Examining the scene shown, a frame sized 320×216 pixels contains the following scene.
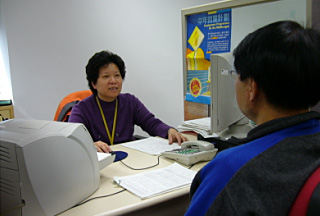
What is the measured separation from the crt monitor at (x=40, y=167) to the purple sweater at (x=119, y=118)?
85 centimetres

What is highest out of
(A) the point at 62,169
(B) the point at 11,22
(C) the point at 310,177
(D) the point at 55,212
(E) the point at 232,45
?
(B) the point at 11,22

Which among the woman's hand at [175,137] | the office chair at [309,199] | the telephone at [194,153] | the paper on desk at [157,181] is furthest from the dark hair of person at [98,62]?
the office chair at [309,199]

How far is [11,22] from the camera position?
2688 millimetres

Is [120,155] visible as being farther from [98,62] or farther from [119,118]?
[98,62]

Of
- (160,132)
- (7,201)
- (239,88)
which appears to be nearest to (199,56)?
(160,132)

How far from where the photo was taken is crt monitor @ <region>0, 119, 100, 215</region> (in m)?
0.94

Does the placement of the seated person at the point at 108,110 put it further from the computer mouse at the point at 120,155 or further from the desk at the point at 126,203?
the desk at the point at 126,203

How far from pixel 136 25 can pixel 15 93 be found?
4.81 ft

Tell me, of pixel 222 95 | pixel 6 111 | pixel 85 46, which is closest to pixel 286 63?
pixel 222 95

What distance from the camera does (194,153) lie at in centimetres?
145

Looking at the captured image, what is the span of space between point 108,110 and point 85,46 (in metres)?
1.32

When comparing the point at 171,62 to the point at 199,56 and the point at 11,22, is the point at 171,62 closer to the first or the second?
the point at 199,56

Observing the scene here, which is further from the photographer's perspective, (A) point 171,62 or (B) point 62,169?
(A) point 171,62

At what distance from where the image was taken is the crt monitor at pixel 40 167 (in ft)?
3.09
